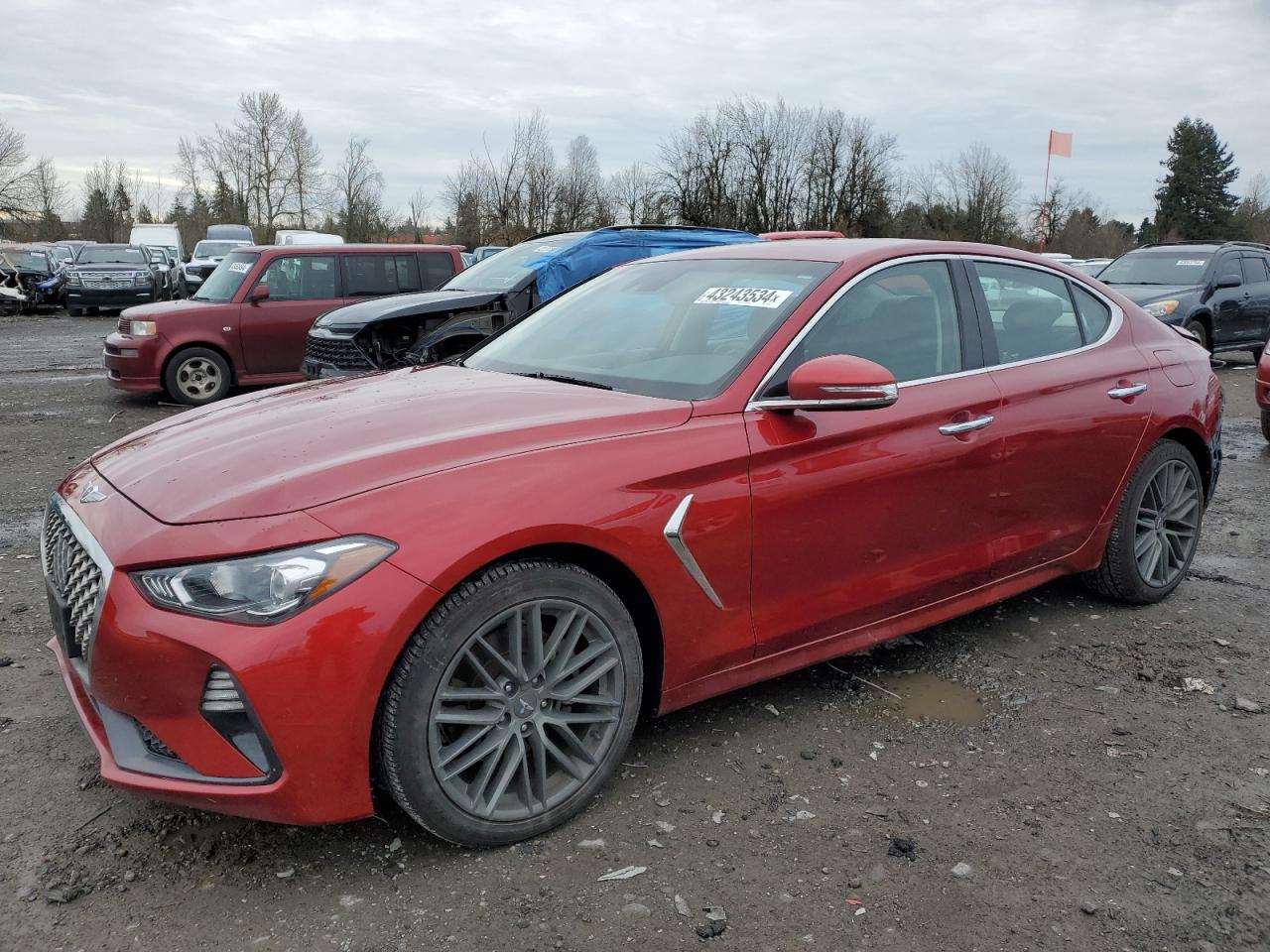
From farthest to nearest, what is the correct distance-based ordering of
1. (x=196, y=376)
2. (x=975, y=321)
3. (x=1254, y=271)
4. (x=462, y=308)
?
(x=1254, y=271), (x=196, y=376), (x=462, y=308), (x=975, y=321)

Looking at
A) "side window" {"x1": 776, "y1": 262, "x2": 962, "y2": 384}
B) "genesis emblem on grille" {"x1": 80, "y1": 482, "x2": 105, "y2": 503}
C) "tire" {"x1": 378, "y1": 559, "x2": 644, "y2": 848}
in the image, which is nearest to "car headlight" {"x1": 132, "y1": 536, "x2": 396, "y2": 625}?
"tire" {"x1": 378, "y1": 559, "x2": 644, "y2": 848}

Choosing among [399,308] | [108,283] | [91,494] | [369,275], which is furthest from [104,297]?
[91,494]

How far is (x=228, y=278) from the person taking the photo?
37.5ft

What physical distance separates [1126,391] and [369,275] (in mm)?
9091

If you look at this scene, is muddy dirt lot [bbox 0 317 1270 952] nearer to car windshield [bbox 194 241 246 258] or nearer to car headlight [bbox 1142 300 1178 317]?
car headlight [bbox 1142 300 1178 317]

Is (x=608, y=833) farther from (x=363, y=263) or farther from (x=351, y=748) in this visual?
(x=363, y=263)

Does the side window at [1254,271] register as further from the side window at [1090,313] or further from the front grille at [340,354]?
the front grille at [340,354]

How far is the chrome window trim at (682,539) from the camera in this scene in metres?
2.78

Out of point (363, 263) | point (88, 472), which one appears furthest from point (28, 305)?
point (88, 472)

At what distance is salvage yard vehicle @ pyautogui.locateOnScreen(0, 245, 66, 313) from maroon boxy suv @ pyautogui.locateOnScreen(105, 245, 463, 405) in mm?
16467

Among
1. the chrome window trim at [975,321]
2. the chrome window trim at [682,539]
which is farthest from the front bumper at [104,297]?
the chrome window trim at [682,539]

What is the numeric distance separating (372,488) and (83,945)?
120cm

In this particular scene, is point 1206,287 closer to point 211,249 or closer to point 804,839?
point 804,839

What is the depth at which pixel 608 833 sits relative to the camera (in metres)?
2.74
